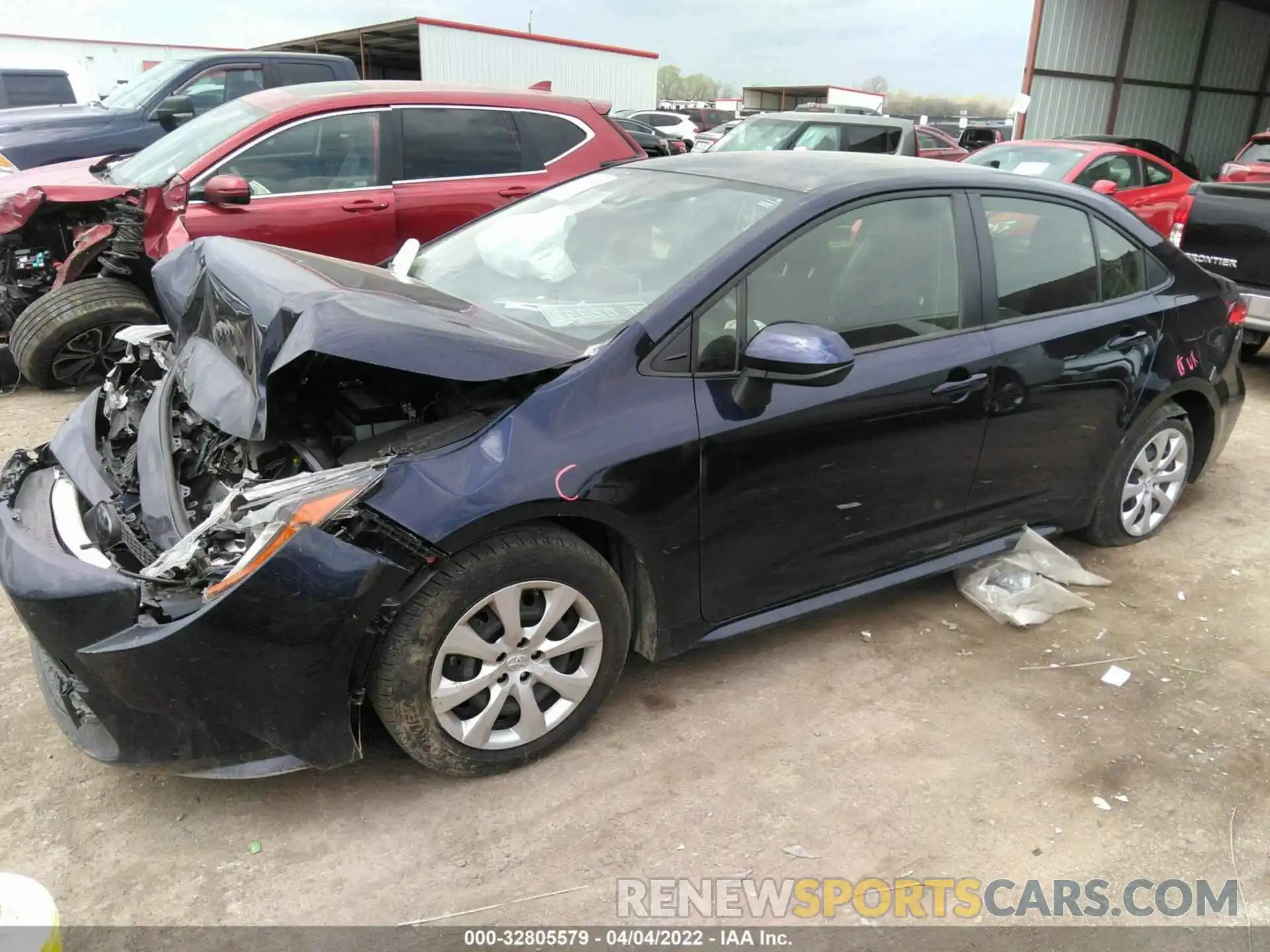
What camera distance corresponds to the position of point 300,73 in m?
9.10

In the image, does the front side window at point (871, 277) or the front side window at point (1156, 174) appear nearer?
the front side window at point (871, 277)

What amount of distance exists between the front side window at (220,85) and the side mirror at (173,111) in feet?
1.92

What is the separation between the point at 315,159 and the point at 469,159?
100 cm

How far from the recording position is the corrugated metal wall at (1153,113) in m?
17.6

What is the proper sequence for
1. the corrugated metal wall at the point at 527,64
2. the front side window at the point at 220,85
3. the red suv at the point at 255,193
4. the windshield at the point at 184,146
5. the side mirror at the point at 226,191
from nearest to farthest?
the side mirror at the point at 226,191 → the red suv at the point at 255,193 → the windshield at the point at 184,146 → the front side window at the point at 220,85 → the corrugated metal wall at the point at 527,64

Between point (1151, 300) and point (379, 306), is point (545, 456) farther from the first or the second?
point (1151, 300)

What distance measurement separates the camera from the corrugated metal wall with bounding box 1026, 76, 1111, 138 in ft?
51.8

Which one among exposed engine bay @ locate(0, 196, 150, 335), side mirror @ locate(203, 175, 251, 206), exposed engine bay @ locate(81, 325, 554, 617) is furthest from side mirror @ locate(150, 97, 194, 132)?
exposed engine bay @ locate(81, 325, 554, 617)

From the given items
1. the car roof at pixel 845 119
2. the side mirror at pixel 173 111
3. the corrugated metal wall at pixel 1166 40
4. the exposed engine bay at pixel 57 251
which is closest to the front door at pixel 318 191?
the exposed engine bay at pixel 57 251

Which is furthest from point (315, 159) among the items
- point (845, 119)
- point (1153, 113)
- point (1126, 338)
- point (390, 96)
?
point (1153, 113)

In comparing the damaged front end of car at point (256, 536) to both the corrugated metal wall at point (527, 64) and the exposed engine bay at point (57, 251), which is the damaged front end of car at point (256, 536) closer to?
the exposed engine bay at point (57, 251)

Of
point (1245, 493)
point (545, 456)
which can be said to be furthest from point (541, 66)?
point (545, 456)

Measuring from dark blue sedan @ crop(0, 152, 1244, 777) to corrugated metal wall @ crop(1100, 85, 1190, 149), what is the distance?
16771 mm

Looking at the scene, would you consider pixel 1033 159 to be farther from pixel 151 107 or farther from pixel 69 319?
pixel 69 319
